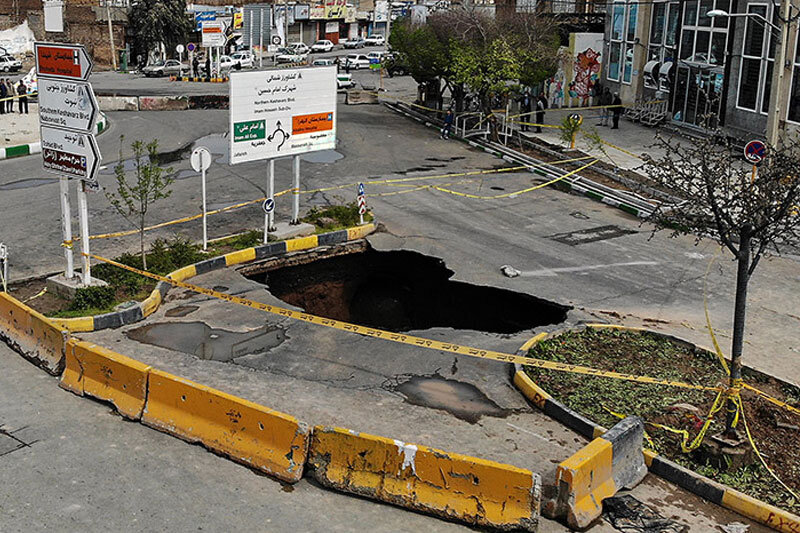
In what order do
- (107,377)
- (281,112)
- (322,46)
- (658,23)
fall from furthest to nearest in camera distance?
(322,46), (658,23), (281,112), (107,377)

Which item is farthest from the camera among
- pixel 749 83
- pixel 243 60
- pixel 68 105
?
pixel 243 60

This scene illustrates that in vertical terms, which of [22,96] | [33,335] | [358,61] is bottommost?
[33,335]

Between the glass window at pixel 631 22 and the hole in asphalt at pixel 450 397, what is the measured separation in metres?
31.7

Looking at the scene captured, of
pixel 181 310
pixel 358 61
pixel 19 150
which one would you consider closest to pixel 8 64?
pixel 358 61

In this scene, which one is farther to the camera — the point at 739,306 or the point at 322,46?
the point at 322,46

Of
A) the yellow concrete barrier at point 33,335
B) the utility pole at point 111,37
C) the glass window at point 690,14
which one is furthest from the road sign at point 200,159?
the utility pole at point 111,37

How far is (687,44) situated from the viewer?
36.4 meters

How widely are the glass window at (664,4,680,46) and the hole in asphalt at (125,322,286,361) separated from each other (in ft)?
94.4

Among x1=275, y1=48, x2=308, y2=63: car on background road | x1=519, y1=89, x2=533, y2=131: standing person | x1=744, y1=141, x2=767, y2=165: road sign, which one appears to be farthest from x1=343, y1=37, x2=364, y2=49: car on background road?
x1=744, y1=141, x2=767, y2=165: road sign

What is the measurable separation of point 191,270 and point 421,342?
5.56 metres

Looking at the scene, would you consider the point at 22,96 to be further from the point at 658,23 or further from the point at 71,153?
the point at 658,23

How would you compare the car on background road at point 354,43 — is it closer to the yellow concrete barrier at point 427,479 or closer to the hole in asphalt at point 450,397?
the hole in asphalt at point 450,397

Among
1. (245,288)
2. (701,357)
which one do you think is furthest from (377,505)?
(245,288)

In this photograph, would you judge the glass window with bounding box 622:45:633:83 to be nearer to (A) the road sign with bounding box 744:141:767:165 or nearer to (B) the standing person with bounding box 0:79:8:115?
(A) the road sign with bounding box 744:141:767:165
